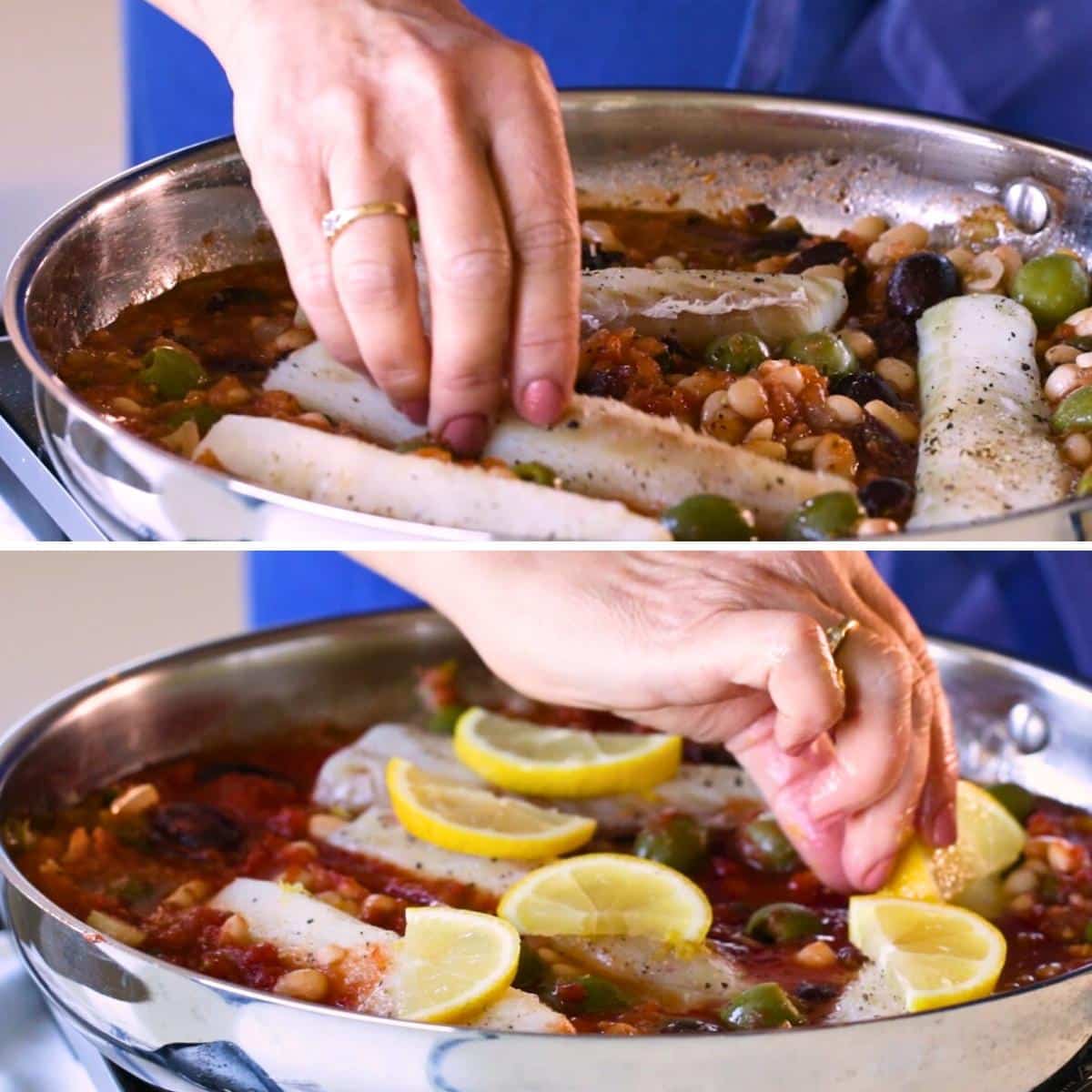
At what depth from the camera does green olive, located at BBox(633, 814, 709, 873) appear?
1.53 metres

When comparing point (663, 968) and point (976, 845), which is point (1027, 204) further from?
point (663, 968)

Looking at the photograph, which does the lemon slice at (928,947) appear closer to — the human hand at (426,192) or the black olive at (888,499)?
the black olive at (888,499)

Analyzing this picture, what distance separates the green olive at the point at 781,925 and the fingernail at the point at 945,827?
0.15 metres

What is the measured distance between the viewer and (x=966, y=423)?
1262 mm

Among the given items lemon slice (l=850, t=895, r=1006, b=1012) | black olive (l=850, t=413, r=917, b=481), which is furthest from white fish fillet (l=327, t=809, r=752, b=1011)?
black olive (l=850, t=413, r=917, b=481)

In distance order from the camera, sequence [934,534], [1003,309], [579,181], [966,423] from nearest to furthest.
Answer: [934,534] < [966,423] < [1003,309] < [579,181]

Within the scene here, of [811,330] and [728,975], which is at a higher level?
[811,330]

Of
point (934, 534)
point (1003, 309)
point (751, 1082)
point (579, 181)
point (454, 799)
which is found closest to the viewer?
point (934, 534)

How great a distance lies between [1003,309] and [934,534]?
61 centimetres

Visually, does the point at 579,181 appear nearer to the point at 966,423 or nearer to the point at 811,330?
the point at 811,330

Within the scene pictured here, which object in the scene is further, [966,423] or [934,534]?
Result: [966,423]

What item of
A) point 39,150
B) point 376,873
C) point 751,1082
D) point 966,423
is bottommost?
point 376,873

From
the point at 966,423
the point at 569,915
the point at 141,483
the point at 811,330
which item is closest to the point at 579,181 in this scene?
the point at 811,330

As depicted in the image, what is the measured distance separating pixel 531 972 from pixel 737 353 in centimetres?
47
